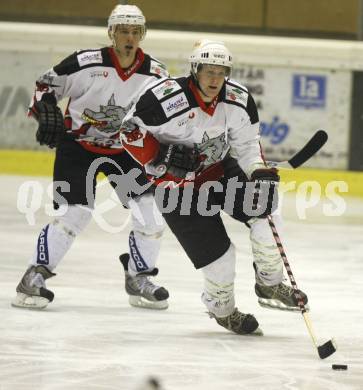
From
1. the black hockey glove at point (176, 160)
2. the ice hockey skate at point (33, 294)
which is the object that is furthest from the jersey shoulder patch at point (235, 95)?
the ice hockey skate at point (33, 294)

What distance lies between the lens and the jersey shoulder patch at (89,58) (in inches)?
203

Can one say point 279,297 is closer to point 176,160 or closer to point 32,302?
point 176,160

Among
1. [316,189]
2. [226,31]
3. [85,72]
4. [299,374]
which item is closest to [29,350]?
[299,374]

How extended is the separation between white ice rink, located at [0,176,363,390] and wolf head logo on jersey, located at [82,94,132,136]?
0.71 meters

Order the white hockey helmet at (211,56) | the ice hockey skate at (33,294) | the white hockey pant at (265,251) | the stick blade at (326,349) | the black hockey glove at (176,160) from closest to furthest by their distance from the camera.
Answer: the stick blade at (326,349) < the white hockey helmet at (211,56) < the black hockey glove at (176,160) < the white hockey pant at (265,251) < the ice hockey skate at (33,294)

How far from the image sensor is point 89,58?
17.0ft

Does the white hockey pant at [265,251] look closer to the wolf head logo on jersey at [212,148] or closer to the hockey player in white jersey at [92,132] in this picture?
the wolf head logo on jersey at [212,148]

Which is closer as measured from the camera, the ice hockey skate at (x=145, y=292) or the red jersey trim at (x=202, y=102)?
the red jersey trim at (x=202, y=102)

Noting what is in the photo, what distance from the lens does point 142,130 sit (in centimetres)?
459

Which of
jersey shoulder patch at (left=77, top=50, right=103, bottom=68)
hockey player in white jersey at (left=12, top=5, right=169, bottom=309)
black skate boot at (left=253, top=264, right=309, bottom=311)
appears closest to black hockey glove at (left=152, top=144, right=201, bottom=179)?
black skate boot at (left=253, top=264, right=309, bottom=311)

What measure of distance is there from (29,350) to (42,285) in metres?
0.84

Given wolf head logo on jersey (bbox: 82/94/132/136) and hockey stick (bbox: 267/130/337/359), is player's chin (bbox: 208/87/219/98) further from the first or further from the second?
wolf head logo on jersey (bbox: 82/94/132/136)

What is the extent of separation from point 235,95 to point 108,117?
0.77m

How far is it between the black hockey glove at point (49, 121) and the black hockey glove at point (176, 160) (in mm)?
651
